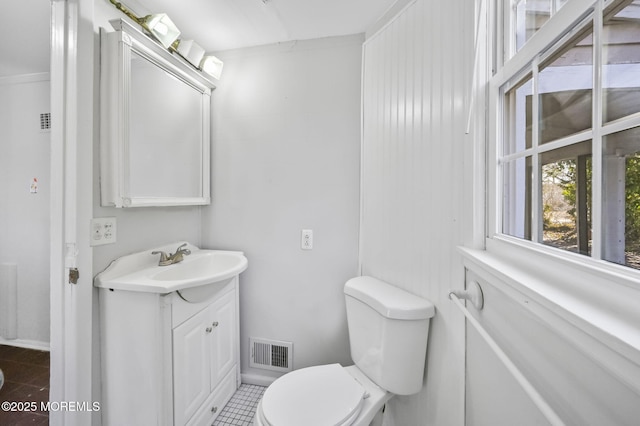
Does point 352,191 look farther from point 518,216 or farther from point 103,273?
point 103,273

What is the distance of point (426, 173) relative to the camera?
3.55ft

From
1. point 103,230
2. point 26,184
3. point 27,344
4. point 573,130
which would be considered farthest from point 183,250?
point 27,344

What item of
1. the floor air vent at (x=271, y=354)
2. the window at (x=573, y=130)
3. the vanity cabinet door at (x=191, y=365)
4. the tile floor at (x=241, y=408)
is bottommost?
the tile floor at (x=241, y=408)

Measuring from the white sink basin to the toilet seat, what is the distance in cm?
55

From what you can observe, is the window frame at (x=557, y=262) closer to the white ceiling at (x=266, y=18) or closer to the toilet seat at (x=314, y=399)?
the toilet seat at (x=314, y=399)

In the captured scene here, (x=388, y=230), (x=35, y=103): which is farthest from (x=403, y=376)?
(x=35, y=103)

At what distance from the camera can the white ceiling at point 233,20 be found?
1343 mm

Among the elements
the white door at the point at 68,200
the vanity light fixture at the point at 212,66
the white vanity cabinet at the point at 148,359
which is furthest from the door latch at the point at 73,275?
the vanity light fixture at the point at 212,66

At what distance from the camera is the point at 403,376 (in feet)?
3.48

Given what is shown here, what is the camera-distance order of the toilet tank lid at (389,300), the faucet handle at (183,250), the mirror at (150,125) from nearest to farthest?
1. the toilet tank lid at (389,300)
2. the mirror at (150,125)
3. the faucet handle at (183,250)

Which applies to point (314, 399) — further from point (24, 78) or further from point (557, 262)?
point (24, 78)

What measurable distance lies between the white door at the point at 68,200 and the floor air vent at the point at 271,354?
2.87 feet

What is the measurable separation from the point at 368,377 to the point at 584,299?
96 cm

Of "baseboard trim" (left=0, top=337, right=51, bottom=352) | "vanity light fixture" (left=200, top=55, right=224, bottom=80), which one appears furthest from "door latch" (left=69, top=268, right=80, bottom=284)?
"baseboard trim" (left=0, top=337, right=51, bottom=352)
